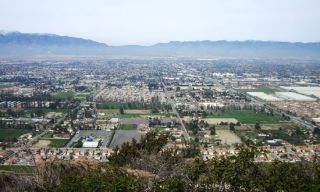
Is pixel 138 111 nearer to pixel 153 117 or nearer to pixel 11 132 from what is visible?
pixel 153 117

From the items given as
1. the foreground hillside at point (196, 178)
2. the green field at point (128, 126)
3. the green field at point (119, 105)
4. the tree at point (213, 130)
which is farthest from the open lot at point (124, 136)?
the foreground hillside at point (196, 178)

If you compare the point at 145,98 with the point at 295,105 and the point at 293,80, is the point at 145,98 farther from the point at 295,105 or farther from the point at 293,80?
the point at 293,80

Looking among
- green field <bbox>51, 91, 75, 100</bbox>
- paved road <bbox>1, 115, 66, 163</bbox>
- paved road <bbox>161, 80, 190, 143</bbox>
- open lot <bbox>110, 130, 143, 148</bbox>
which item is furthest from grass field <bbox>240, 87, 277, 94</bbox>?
paved road <bbox>1, 115, 66, 163</bbox>

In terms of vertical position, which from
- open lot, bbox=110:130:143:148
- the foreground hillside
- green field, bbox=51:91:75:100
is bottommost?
open lot, bbox=110:130:143:148

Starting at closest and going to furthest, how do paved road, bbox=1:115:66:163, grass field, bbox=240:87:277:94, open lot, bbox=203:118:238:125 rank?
paved road, bbox=1:115:66:163 < open lot, bbox=203:118:238:125 < grass field, bbox=240:87:277:94

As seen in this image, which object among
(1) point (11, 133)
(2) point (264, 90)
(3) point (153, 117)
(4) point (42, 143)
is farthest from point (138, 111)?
(2) point (264, 90)

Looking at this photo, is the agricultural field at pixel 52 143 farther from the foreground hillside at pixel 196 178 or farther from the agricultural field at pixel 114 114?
the foreground hillside at pixel 196 178

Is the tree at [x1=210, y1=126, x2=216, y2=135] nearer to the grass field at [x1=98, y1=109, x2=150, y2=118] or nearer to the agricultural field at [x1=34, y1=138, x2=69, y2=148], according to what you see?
the grass field at [x1=98, y1=109, x2=150, y2=118]
